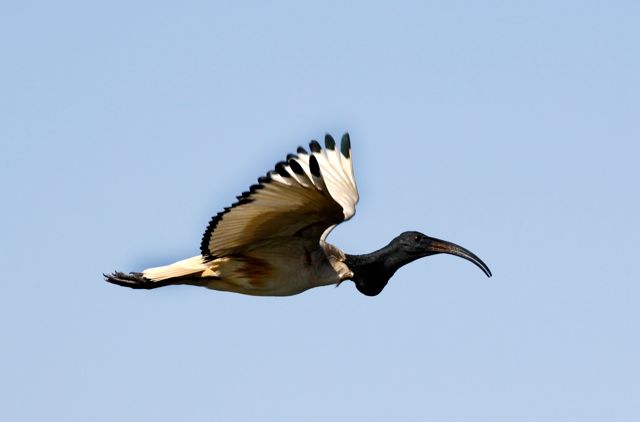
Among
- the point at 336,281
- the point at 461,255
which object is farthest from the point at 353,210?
the point at 461,255

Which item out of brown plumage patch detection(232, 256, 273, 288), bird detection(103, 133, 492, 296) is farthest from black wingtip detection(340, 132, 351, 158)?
brown plumage patch detection(232, 256, 273, 288)

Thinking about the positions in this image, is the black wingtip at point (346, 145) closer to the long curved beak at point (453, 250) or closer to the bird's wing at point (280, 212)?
the bird's wing at point (280, 212)

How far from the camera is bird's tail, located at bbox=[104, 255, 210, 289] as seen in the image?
16016 mm

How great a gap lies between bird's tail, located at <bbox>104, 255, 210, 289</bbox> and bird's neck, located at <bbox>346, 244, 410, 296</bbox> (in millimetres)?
1939

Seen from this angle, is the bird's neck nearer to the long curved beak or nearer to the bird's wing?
the long curved beak

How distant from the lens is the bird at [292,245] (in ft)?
47.3

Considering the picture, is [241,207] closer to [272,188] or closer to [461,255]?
[272,188]

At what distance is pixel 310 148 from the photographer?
17875 millimetres

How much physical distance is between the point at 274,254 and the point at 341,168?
2190 mm

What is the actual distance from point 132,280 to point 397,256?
11.3ft

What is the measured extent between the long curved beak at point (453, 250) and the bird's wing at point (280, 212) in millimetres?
1555

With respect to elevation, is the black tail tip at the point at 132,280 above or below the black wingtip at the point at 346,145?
below

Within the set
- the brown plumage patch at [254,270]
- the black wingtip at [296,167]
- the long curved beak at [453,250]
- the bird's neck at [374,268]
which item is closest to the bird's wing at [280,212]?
the black wingtip at [296,167]

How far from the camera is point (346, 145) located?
18031mm
